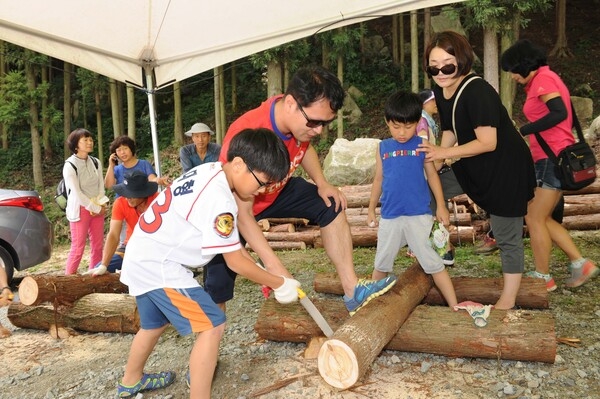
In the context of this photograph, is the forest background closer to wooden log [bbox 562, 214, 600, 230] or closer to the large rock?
the large rock

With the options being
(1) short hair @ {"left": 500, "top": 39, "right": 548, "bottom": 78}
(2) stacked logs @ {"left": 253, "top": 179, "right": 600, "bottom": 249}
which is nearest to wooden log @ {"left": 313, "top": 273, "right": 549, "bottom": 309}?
(1) short hair @ {"left": 500, "top": 39, "right": 548, "bottom": 78}

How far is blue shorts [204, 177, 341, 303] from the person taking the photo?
3.29 metres

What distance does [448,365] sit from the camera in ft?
10.3

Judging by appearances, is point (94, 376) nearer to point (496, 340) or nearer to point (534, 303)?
point (496, 340)

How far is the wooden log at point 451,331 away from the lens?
118 inches

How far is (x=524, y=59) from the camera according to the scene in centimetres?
386

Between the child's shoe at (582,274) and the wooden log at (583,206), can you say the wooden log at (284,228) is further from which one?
the child's shoe at (582,274)

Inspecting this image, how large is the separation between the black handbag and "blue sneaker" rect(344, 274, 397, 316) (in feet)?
5.80

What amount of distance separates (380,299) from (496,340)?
2.51 feet

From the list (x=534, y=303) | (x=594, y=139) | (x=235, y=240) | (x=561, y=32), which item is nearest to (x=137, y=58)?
(x=235, y=240)

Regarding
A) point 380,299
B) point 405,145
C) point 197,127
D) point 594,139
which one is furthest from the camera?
point 594,139

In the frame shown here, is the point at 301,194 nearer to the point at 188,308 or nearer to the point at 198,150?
the point at 188,308

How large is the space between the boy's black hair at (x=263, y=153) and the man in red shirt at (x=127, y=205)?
2487mm

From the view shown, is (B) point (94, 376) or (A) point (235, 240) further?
(B) point (94, 376)
